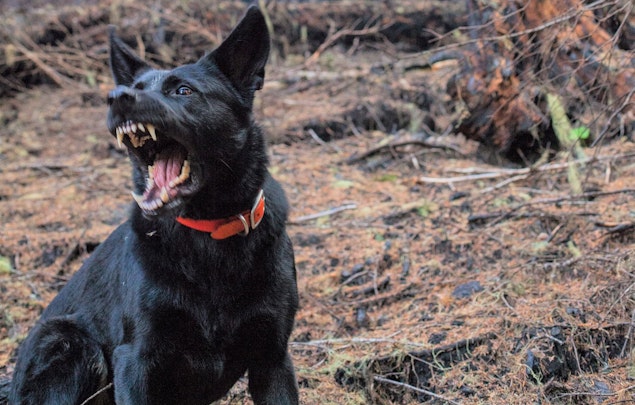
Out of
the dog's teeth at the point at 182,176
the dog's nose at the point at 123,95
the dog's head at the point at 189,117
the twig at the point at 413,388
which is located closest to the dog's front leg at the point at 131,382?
the dog's head at the point at 189,117

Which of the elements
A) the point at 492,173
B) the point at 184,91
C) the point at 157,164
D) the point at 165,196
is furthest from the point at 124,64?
the point at 492,173

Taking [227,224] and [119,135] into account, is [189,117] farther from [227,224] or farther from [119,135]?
[227,224]

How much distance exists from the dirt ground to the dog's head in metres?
1.61

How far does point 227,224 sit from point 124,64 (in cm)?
127

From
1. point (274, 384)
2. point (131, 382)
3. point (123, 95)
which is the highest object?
point (123, 95)

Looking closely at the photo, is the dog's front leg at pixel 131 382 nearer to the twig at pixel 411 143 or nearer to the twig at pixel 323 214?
the twig at pixel 323 214

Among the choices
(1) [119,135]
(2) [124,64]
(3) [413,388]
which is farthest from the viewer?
(2) [124,64]

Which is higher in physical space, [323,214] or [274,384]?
[274,384]

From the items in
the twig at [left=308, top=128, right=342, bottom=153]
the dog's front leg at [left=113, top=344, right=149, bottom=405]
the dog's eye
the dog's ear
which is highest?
the dog's ear

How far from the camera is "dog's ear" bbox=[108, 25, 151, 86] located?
3.59 metres

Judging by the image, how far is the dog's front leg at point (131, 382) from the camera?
2922 mm

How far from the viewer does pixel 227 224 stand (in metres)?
3.12

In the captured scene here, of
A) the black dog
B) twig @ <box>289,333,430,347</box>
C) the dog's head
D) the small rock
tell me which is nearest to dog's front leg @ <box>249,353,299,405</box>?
the black dog

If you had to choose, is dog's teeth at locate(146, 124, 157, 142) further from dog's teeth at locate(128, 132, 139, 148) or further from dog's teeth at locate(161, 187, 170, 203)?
dog's teeth at locate(161, 187, 170, 203)
